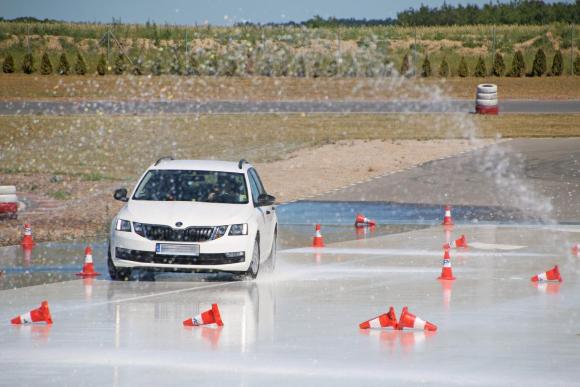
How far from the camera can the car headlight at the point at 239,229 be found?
18.5 metres

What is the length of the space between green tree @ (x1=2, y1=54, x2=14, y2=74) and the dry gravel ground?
1386 inches

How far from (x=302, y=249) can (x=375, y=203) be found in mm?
8709

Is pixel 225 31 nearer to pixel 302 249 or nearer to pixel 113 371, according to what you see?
pixel 302 249

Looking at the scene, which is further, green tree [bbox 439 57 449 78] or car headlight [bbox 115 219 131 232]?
green tree [bbox 439 57 449 78]

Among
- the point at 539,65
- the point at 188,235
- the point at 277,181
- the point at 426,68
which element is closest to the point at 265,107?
the point at 426,68

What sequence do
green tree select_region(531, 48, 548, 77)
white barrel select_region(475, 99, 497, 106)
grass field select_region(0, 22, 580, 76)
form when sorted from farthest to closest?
grass field select_region(0, 22, 580, 76) → green tree select_region(531, 48, 548, 77) → white barrel select_region(475, 99, 497, 106)

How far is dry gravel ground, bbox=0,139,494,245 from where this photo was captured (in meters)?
26.6

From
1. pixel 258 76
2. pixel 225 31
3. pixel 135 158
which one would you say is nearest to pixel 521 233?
pixel 135 158

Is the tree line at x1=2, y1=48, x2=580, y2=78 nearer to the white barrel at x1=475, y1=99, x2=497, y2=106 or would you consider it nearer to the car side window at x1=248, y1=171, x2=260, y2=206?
the white barrel at x1=475, y1=99, x2=497, y2=106

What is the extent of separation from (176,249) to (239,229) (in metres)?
0.86

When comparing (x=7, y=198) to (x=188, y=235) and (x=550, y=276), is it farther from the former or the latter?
(x=550, y=276)

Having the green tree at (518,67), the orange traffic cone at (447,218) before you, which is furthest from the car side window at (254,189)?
the green tree at (518,67)

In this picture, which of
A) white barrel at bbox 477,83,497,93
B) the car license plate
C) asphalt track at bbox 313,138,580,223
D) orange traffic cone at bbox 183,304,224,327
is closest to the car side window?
the car license plate

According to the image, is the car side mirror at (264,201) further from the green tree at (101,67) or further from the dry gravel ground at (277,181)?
the green tree at (101,67)
